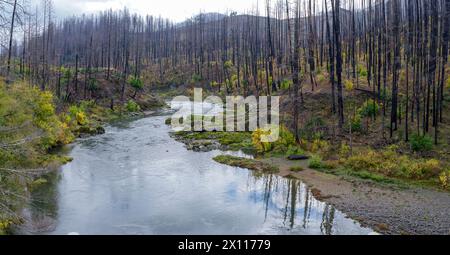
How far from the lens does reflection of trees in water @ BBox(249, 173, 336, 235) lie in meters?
14.4

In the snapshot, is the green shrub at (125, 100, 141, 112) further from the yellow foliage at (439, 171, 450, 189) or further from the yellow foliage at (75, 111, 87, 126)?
the yellow foliage at (439, 171, 450, 189)

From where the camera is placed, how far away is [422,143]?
2102cm

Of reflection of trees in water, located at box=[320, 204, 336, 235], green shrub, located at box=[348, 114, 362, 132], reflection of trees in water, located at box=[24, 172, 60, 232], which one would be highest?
green shrub, located at box=[348, 114, 362, 132]

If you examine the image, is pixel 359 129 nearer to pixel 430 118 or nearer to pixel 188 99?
pixel 430 118

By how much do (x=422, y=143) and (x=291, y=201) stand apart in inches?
357

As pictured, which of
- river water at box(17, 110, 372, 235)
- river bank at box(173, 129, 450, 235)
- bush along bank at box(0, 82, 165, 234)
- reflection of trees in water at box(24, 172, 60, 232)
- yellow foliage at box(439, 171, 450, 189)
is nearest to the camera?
bush along bank at box(0, 82, 165, 234)

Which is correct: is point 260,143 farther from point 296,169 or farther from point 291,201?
point 291,201

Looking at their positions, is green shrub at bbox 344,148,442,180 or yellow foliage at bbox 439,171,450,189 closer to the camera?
yellow foliage at bbox 439,171,450,189

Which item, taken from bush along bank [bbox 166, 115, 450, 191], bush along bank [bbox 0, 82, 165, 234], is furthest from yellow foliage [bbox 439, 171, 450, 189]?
bush along bank [bbox 0, 82, 165, 234]

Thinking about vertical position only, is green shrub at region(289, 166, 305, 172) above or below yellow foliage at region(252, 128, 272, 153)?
below

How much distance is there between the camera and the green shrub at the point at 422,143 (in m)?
20.9
